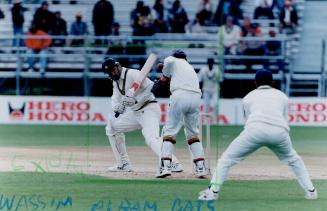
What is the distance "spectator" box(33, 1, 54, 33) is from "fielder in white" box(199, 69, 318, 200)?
798 inches

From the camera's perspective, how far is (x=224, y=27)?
33.1 meters

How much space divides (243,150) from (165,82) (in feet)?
11.2

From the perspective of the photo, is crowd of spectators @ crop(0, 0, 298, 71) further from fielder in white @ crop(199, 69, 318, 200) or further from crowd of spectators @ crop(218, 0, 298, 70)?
fielder in white @ crop(199, 69, 318, 200)

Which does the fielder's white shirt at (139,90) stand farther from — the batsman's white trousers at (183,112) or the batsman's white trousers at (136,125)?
the batsman's white trousers at (183,112)

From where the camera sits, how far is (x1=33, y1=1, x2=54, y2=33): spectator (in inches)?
1299

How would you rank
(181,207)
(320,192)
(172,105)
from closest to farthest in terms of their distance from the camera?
(181,207) < (320,192) < (172,105)

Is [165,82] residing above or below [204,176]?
above

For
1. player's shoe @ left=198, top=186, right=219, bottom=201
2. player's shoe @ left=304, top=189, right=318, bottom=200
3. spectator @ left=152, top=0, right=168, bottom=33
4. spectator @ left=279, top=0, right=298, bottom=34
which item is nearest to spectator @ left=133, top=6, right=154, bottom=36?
spectator @ left=152, top=0, right=168, bottom=33

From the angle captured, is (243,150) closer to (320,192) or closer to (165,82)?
(320,192)

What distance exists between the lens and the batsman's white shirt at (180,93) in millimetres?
15992

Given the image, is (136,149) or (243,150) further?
(136,149)

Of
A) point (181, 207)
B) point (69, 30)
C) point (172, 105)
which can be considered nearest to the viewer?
point (181, 207)

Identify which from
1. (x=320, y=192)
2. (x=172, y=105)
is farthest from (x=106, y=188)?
(x=320, y=192)

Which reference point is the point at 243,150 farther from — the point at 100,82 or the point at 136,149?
the point at 100,82
